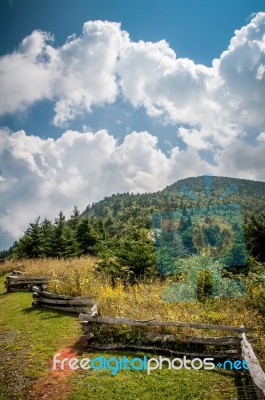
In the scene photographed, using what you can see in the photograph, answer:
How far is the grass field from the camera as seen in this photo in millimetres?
5957

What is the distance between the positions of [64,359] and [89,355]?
0.67 m

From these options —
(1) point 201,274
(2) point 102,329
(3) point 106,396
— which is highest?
(1) point 201,274

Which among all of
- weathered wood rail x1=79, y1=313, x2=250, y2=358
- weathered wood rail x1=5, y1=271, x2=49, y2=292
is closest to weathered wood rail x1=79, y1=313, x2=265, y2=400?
weathered wood rail x1=79, y1=313, x2=250, y2=358

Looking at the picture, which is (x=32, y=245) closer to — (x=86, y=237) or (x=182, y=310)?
(x=86, y=237)

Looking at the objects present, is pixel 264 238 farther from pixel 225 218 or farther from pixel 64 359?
pixel 64 359

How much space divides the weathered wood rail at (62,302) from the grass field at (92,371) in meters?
0.43

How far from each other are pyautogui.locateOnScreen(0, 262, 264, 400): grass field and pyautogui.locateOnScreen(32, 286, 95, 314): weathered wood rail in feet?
1.40

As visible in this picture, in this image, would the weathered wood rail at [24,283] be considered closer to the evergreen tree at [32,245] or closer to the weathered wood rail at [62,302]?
the weathered wood rail at [62,302]

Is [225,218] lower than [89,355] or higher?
higher

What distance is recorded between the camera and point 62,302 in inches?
468

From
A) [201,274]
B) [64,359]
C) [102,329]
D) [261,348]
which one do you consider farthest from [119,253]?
[261,348]

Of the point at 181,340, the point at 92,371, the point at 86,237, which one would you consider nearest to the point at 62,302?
the point at 92,371

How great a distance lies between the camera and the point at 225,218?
1925cm

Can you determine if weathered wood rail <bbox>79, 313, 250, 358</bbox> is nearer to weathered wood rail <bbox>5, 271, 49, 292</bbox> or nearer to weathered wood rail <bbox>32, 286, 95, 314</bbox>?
weathered wood rail <bbox>32, 286, 95, 314</bbox>
